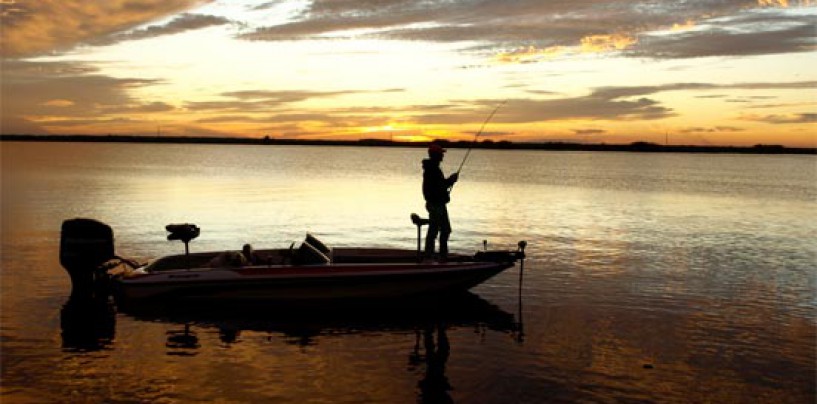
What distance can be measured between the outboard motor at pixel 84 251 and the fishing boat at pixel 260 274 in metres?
0.02

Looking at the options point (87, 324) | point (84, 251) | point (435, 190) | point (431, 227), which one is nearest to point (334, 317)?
point (431, 227)

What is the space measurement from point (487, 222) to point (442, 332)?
729 inches

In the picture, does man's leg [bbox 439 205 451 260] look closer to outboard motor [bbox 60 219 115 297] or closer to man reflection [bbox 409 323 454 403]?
man reflection [bbox 409 323 454 403]

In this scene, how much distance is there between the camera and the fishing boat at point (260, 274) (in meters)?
14.4

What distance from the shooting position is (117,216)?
3067cm

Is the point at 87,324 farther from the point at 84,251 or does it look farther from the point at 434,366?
the point at 434,366

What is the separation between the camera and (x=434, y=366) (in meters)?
11.2

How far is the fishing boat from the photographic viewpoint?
47.2ft

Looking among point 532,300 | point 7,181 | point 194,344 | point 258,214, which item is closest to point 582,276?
point 532,300

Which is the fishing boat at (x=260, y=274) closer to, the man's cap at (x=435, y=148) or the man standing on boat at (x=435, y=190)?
the man standing on boat at (x=435, y=190)

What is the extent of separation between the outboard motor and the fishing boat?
0.06ft

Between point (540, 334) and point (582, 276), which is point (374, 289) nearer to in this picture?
point (540, 334)

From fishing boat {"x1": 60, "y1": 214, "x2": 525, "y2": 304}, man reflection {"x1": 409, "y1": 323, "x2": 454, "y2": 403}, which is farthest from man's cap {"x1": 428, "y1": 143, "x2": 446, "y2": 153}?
man reflection {"x1": 409, "y1": 323, "x2": 454, "y2": 403}

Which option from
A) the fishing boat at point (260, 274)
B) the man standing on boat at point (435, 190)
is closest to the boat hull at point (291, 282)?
the fishing boat at point (260, 274)
